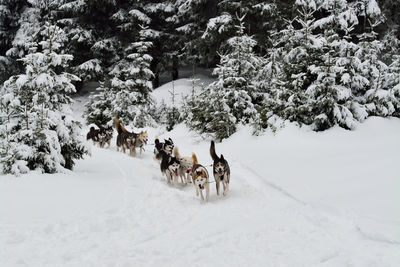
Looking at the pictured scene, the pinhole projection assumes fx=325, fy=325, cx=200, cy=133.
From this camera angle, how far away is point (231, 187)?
761 centimetres

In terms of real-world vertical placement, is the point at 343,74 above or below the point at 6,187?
above

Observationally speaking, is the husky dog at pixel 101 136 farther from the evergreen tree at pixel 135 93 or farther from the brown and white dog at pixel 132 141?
the evergreen tree at pixel 135 93

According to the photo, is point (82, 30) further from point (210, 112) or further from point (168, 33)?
point (210, 112)

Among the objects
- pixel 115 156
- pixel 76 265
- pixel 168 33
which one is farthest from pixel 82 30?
pixel 76 265

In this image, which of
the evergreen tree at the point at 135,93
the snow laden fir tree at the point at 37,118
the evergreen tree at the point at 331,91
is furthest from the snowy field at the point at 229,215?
the evergreen tree at the point at 135,93

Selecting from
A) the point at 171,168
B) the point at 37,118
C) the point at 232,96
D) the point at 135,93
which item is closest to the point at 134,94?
the point at 135,93

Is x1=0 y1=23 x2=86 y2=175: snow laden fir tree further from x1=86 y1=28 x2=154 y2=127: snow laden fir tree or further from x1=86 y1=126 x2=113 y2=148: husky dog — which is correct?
x1=86 y1=28 x2=154 y2=127: snow laden fir tree

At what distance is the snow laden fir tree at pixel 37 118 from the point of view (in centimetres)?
662

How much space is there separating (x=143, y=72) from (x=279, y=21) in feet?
25.8

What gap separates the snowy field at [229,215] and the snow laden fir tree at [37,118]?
47 cm

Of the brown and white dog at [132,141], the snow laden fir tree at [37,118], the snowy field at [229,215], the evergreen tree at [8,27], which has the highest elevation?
the evergreen tree at [8,27]

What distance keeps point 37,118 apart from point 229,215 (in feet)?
14.7

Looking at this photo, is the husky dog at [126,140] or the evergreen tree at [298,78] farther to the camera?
the husky dog at [126,140]

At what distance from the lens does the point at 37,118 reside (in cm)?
686
